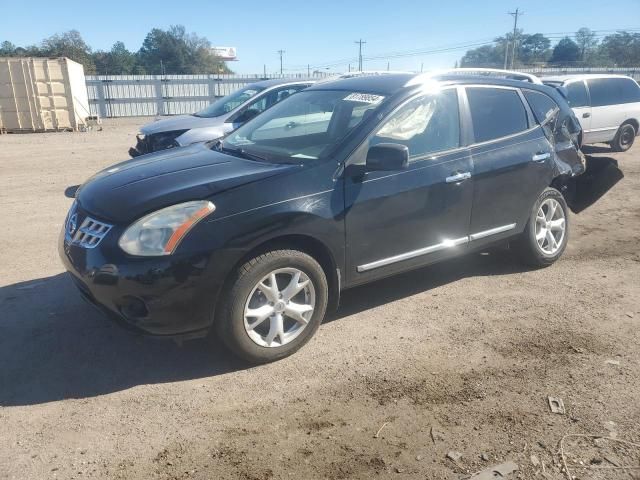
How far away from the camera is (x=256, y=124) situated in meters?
4.86

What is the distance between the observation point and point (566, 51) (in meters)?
82.1

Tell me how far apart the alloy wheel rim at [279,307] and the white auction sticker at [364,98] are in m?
1.56

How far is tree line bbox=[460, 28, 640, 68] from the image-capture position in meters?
70.5

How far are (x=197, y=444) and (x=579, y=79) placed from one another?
39.1 feet

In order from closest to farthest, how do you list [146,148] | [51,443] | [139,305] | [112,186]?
[51,443], [139,305], [112,186], [146,148]

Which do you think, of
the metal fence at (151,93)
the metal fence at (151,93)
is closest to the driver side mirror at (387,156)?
the metal fence at (151,93)

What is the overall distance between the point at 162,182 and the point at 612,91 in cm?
1195

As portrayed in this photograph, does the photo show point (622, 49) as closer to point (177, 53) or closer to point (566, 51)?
point (566, 51)

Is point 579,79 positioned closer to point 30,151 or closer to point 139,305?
point 139,305

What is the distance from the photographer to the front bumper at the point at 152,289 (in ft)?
10.2

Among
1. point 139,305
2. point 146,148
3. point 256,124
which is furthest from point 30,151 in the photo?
point 139,305

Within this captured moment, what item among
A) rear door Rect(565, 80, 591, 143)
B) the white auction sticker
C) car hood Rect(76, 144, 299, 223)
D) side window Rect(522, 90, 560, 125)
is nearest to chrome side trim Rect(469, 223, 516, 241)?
side window Rect(522, 90, 560, 125)

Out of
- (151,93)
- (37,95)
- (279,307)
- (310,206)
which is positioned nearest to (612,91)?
(310,206)

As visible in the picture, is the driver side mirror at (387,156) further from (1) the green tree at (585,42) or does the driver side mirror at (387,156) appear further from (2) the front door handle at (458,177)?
(1) the green tree at (585,42)
